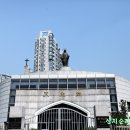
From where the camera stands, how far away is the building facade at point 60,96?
28938mm

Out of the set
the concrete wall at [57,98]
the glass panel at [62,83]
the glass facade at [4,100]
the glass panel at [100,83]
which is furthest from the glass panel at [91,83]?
the glass facade at [4,100]

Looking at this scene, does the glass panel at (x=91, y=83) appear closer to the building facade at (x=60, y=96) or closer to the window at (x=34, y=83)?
the building facade at (x=60, y=96)

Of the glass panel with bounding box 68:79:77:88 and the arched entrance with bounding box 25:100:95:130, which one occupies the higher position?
the glass panel with bounding box 68:79:77:88

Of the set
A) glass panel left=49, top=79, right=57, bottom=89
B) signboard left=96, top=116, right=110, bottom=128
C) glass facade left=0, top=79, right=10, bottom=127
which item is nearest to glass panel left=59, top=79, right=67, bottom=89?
glass panel left=49, top=79, right=57, bottom=89

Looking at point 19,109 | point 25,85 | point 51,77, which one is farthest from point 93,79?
point 19,109

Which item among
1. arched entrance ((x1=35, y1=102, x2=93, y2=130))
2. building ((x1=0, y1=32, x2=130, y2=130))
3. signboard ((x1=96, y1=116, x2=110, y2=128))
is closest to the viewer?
signboard ((x1=96, y1=116, x2=110, y2=128))

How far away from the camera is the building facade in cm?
2894

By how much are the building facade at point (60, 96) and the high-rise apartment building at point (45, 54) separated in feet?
282

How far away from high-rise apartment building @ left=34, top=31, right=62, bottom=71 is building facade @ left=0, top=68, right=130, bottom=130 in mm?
86005

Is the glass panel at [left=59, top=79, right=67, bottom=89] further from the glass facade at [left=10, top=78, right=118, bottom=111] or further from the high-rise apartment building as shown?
the high-rise apartment building

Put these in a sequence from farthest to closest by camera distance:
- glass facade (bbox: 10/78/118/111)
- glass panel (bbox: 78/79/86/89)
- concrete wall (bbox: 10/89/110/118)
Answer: glass panel (bbox: 78/79/86/89) → glass facade (bbox: 10/78/118/111) → concrete wall (bbox: 10/89/110/118)

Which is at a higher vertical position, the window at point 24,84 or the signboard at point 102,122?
the window at point 24,84

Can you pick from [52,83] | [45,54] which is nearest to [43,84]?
[52,83]

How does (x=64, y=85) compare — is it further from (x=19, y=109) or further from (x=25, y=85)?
(x=19, y=109)
